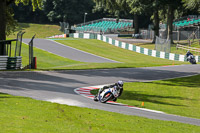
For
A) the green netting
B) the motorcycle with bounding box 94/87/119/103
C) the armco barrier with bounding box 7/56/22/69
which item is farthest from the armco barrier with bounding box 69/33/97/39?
the motorcycle with bounding box 94/87/119/103

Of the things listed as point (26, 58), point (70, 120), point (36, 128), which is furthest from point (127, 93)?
point (26, 58)

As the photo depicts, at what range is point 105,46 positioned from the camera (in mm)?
56562

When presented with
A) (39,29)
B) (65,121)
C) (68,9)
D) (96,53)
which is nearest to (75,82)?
(65,121)

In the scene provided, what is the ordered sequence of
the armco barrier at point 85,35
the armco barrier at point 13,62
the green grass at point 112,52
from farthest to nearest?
the armco barrier at point 85,35 → the green grass at point 112,52 → the armco barrier at point 13,62

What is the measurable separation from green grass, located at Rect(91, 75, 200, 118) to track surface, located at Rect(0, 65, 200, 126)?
160cm

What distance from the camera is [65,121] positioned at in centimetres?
1032

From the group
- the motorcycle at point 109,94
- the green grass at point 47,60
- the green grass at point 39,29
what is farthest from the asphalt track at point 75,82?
the green grass at point 39,29

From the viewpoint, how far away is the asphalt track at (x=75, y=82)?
1489cm

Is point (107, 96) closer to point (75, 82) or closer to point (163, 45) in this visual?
point (75, 82)

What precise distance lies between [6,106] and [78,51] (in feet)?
127

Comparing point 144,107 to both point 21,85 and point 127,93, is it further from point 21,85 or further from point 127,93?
point 21,85

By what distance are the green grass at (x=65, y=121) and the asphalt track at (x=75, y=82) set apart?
2114 millimetres

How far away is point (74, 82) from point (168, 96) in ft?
19.0

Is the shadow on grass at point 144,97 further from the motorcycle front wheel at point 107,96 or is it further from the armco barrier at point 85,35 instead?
the armco barrier at point 85,35
